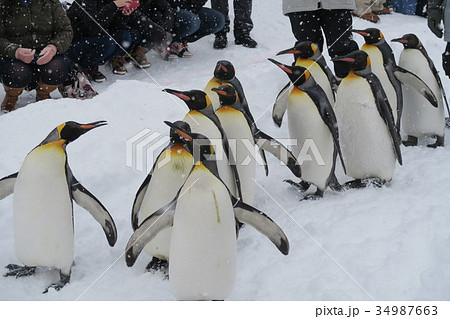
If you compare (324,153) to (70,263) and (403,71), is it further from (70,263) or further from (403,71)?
(70,263)

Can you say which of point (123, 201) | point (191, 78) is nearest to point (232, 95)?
point (123, 201)

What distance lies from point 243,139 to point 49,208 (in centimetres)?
86

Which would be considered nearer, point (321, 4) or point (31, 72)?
point (321, 4)

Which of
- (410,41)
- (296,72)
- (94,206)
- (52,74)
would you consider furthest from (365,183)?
(52,74)

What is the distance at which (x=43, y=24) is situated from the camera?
3.53 meters

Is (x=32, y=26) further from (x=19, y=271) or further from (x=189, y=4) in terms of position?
(x=19, y=271)

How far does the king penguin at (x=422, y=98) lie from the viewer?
10.2ft

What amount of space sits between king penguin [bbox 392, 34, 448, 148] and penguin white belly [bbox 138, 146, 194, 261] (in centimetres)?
181

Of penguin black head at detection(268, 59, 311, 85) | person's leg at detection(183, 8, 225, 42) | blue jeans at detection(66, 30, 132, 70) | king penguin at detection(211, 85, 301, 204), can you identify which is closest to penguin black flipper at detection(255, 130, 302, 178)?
king penguin at detection(211, 85, 301, 204)

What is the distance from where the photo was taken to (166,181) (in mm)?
1933

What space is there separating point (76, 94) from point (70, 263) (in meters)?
1.99

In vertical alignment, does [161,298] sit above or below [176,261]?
below

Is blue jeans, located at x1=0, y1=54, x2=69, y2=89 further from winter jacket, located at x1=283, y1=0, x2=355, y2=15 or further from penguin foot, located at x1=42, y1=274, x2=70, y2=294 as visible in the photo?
penguin foot, located at x1=42, y1=274, x2=70, y2=294
